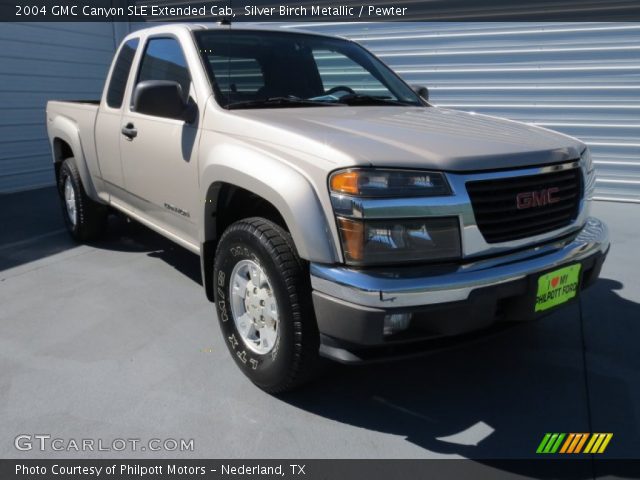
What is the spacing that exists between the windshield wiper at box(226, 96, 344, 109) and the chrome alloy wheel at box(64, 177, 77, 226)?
8.74 feet

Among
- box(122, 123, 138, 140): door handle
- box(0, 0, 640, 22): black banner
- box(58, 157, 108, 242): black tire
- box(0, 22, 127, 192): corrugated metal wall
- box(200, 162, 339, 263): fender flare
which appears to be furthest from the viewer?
box(0, 22, 127, 192): corrugated metal wall

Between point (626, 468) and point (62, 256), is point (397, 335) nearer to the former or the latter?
point (626, 468)

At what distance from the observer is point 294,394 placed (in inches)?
109

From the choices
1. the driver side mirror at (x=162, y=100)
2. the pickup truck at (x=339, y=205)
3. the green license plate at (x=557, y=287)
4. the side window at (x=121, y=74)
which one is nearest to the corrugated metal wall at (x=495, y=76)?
the pickup truck at (x=339, y=205)

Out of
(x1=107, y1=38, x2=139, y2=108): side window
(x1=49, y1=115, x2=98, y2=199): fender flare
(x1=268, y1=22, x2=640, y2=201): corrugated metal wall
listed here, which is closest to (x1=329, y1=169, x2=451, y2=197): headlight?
(x1=107, y1=38, x2=139, y2=108): side window

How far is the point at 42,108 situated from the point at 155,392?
287 inches

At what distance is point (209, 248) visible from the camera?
3.11 metres

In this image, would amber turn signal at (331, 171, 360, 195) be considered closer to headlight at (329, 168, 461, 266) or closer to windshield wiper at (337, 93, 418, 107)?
headlight at (329, 168, 461, 266)

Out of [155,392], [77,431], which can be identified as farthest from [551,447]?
[77,431]

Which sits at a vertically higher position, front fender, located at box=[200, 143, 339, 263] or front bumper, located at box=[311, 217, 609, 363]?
front fender, located at box=[200, 143, 339, 263]

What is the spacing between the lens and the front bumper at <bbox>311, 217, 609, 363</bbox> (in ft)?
6.97

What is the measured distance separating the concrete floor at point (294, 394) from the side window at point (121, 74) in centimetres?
143

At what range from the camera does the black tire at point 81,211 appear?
16.2 feet

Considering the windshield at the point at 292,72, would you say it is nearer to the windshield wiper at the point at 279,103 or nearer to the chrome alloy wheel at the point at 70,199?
the windshield wiper at the point at 279,103
